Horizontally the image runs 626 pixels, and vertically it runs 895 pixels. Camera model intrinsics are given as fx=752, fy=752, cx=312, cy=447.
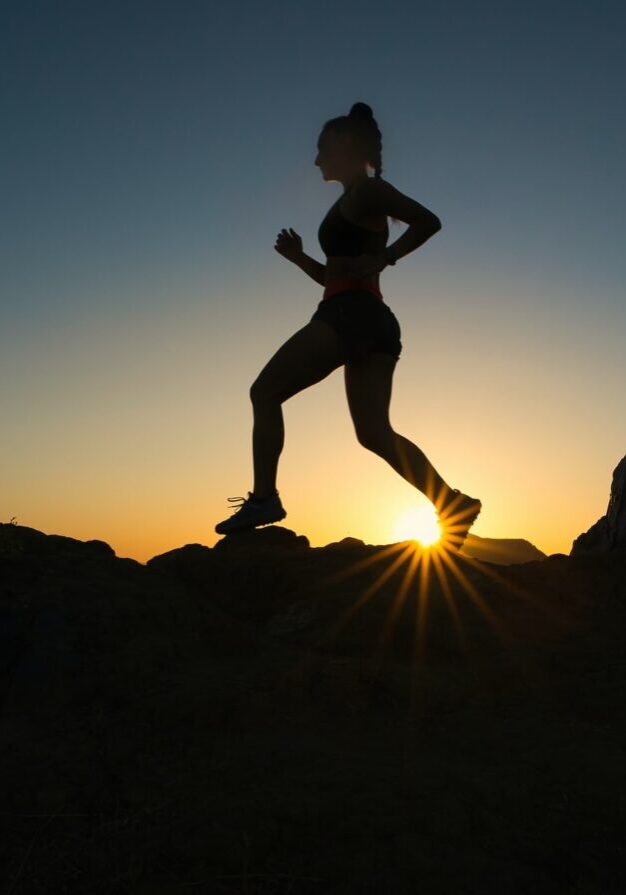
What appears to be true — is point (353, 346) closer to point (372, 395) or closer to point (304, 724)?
point (372, 395)

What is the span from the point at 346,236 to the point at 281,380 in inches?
33.6

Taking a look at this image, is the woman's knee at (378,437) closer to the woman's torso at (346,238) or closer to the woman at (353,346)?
the woman at (353,346)

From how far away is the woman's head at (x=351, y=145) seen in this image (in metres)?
4.19

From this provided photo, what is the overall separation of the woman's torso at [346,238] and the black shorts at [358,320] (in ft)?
0.39

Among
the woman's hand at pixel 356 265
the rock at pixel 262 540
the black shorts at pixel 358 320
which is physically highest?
the woman's hand at pixel 356 265

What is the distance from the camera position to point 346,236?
4074 mm

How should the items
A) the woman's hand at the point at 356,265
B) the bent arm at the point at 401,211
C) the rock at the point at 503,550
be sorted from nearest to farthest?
the bent arm at the point at 401,211 < the woman's hand at the point at 356,265 < the rock at the point at 503,550

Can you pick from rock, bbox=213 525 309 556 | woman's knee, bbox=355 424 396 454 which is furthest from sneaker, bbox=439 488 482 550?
rock, bbox=213 525 309 556

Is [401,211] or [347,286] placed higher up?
[401,211]

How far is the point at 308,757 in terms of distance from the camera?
2.02 meters

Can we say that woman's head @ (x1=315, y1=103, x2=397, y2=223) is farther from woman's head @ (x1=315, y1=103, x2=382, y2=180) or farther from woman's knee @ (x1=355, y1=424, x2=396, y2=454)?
woman's knee @ (x1=355, y1=424, x2=396, y2=454)

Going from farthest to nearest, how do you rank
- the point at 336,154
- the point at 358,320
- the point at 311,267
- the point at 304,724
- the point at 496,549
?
1. the point at 496,549
2. the point at 311,267
3. the point at 336,154
4. the point at 358,320
5. the point at 304,724

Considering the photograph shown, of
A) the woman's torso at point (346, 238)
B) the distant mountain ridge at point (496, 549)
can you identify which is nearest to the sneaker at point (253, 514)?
the distant mountain ridge at point (496, 549)

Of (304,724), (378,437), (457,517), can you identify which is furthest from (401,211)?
(304,724)
